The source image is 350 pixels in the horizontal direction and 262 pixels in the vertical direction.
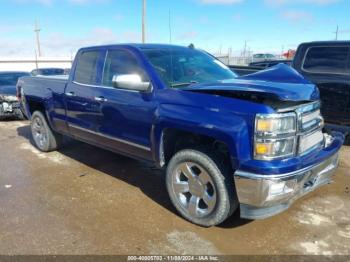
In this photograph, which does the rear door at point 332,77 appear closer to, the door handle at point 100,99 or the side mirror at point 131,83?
the side mirror at point 131,83

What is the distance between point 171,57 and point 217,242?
2302 millimetres

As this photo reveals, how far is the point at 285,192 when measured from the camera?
3.11 meters

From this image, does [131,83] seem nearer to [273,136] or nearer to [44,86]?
[273,136]

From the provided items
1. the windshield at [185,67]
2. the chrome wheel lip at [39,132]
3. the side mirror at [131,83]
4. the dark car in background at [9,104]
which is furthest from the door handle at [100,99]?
the dark car in background at [9,104]

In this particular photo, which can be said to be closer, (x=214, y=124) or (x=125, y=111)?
(x=214, y=124)

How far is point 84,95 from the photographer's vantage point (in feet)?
16.1

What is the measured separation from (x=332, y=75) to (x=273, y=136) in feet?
12.8

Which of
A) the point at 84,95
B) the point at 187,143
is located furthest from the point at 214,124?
the point at 84,95

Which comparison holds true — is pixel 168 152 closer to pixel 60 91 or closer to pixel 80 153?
pixel 60 91

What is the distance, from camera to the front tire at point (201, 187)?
3365mm

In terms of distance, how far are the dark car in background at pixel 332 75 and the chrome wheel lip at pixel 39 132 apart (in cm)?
495

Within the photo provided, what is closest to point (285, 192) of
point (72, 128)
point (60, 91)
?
point (72, 128)

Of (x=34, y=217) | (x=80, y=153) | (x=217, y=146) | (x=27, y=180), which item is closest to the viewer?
(x=217, y=146)

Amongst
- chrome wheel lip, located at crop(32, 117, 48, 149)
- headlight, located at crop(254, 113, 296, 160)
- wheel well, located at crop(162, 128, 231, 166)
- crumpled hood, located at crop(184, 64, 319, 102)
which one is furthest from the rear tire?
headlight, located at crop(254, 113, 296, 160)
